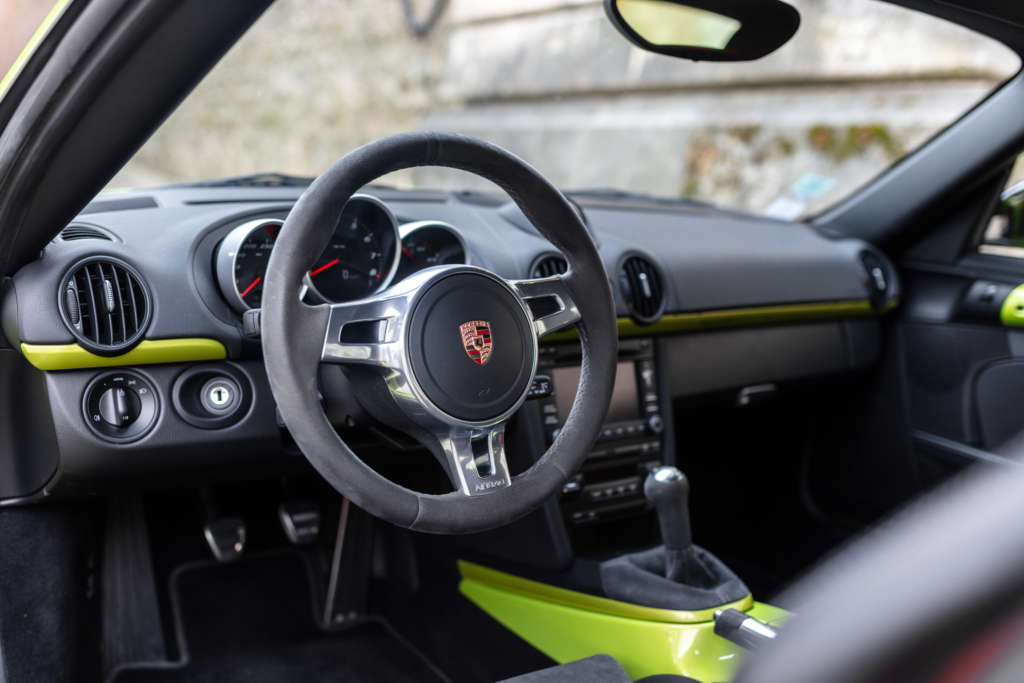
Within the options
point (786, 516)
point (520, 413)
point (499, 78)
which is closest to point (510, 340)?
point (520, 413)

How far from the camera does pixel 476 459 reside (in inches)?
53.9

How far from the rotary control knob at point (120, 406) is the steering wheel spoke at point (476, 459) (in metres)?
0.64

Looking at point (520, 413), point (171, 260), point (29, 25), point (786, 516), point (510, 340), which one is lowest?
point (786, 516)

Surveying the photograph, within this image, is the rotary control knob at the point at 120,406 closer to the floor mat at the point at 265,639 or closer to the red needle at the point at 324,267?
the red needle at the point at 324,267

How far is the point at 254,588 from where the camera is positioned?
250 cm

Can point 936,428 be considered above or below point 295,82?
below

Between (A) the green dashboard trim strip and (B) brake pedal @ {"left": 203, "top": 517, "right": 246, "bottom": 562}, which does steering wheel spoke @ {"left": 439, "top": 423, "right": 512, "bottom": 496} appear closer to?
(A) the green dashboard trim strip

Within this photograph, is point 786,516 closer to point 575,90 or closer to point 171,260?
point 171,260

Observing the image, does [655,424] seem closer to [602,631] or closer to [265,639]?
[602,631]

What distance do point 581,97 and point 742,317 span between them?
268 inches

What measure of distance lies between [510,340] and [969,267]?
70.6 inches

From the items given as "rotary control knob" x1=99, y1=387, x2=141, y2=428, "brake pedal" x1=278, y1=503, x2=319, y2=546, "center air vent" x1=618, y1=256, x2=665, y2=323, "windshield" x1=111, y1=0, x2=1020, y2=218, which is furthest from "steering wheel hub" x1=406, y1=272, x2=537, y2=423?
"windshield" x1=111, y1=0, x2=1020, y2=218

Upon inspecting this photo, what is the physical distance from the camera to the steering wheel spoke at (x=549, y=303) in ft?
4.77

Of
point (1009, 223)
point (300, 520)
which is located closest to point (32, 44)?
point (300, 520)
